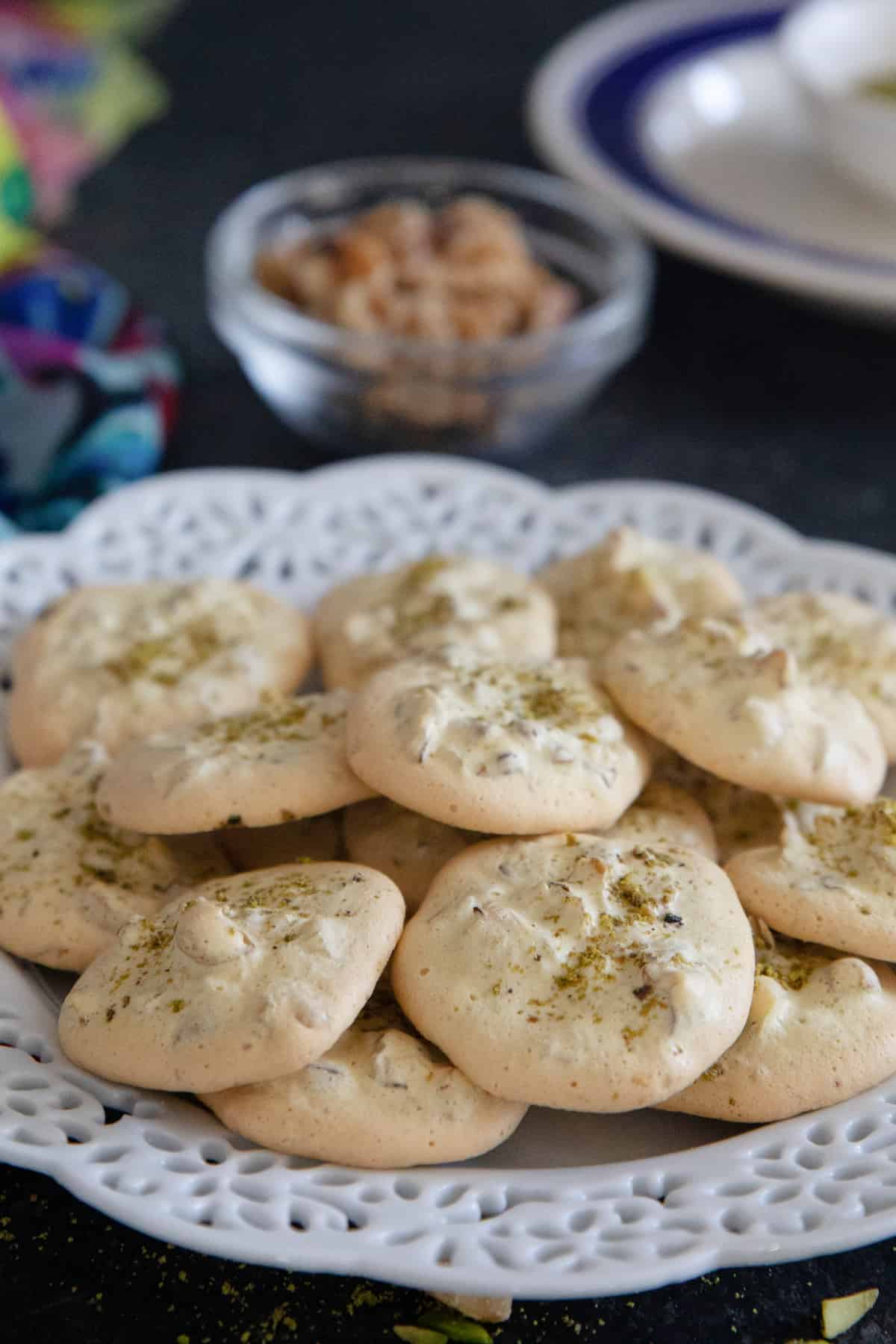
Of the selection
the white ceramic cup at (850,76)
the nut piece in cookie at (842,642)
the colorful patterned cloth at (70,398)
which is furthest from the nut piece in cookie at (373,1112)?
the white ceramic cup at (850,76)

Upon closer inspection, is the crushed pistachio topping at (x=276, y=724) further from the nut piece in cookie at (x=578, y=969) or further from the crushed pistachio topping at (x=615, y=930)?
the crushed pistachio topping at (x=615, y=930)

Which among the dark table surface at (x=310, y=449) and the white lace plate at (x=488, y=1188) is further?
the dark table surface at (x=310, y=449)

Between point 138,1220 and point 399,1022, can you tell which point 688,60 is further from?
point 138,1220

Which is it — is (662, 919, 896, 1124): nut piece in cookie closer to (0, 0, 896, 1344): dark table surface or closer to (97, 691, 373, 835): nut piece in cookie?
(0, 0, 896, 1344): dark table surface

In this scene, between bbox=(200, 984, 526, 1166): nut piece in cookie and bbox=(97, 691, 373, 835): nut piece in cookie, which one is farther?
→ bbox=(97, 691, 373, 835): nut piece in cookie

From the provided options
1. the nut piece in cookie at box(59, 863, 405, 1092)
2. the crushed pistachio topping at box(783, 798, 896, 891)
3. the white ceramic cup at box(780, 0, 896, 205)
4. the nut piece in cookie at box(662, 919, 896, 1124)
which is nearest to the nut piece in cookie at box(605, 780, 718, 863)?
the crushed pistachio topping at box(783, 798, 896, 891)

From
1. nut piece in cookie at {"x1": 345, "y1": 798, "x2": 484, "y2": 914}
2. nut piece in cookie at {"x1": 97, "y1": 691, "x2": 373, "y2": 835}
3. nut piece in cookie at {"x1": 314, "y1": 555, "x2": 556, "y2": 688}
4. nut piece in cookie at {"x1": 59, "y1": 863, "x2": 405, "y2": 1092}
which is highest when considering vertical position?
nut piece in cookie at {"x1": 97, "y1": 691, "x2": 373, "y2": 835}
